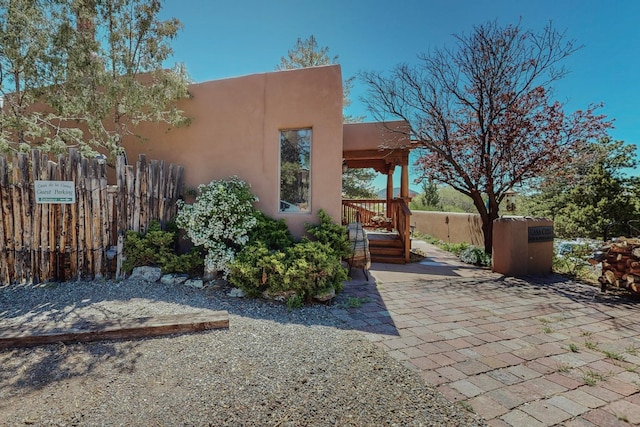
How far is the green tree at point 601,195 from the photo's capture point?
10.2 m

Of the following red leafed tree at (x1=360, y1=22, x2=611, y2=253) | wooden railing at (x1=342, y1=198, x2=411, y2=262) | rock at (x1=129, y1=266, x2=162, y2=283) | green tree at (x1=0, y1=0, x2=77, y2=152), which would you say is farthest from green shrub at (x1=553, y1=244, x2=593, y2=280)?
green tree at (x1=0, y1=0, x2=77, y2=152)

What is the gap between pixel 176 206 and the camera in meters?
5.77

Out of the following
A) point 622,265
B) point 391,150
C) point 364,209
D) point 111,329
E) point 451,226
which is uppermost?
point 391,150

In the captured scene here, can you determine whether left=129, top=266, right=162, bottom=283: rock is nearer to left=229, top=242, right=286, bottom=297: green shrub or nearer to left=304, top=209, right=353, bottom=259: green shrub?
left=229, top=242, right=286, bottom=297: green shrub

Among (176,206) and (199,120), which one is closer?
(176,206)

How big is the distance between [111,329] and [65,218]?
9.05 ft

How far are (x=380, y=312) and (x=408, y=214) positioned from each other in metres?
4.18

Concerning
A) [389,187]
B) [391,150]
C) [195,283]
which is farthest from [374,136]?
[195,283]

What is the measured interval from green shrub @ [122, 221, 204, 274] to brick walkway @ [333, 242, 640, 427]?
2.52 meters

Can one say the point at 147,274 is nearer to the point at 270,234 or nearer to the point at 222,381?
the point at 270,234

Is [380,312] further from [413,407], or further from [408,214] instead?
[408,214]

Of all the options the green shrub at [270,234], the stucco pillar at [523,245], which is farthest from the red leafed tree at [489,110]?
the green shrub at [270,234]

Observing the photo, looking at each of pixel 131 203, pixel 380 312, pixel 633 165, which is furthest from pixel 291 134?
pixel 633 165

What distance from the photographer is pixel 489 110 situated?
736 cm
